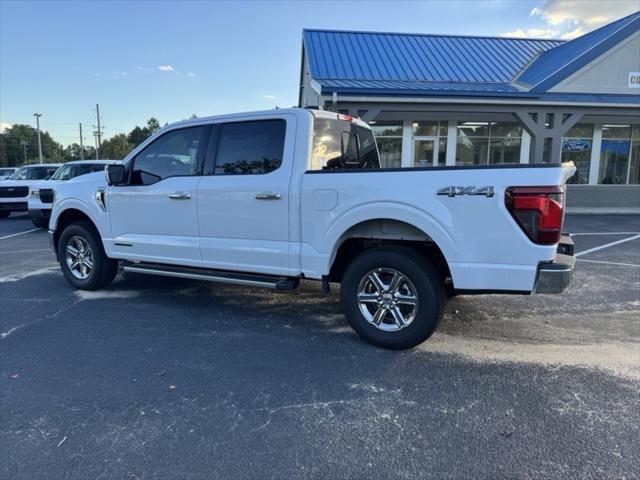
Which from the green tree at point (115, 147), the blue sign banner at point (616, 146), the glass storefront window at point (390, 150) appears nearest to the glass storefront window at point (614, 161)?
the blue sign banner at point (616, 146)

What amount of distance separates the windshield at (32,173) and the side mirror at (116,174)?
11852 millimetres

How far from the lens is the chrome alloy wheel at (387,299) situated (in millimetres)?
4090

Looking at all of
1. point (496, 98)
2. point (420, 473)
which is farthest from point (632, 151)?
point (420, 473)

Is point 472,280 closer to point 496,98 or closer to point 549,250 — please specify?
point 549,250

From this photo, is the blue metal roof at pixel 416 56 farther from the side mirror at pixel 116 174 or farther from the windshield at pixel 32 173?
the side mirror at pixel 116 174

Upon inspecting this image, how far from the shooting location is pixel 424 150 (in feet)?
60.7

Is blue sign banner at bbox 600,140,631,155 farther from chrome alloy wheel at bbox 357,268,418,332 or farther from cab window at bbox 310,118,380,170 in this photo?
chrome alloy wheel at bbox 357,268,418,332

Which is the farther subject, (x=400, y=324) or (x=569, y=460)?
(x=400, y=324)

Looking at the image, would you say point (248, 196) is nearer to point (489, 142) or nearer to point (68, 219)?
point (68, 219)

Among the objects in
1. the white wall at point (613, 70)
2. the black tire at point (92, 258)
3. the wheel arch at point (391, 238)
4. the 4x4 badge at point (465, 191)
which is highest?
the white wall at point (613, 70)

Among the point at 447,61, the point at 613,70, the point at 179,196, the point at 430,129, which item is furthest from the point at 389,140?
the point at 179,196

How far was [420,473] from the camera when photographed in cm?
253

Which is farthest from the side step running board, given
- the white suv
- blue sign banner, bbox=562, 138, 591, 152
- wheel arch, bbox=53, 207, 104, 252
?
blue sign banner, bbox=562, 138, 591, 152

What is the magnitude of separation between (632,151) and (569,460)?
2039cm
